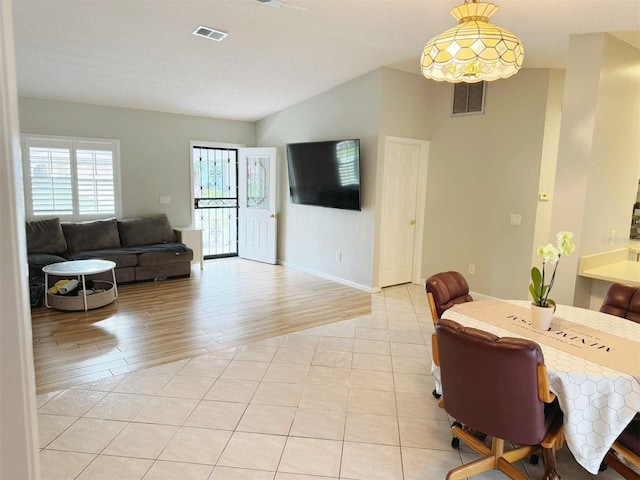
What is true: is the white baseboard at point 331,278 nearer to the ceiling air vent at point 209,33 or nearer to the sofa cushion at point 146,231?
the sofa cushion at point 146,231

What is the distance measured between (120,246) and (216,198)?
2.00 metres

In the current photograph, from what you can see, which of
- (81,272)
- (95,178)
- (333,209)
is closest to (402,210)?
(333,209)

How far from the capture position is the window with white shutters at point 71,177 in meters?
5.72

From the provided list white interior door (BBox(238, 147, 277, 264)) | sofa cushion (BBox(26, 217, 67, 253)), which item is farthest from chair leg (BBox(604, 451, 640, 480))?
sofa cushion (BBox(26, 217, 67, 253))

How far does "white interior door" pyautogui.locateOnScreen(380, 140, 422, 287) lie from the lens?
554cm

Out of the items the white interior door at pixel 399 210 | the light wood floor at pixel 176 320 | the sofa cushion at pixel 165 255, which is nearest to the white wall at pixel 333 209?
the white interior door at pixel 399 210

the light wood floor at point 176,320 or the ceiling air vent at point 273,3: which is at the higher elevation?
the ceiling air vent at point 273,3

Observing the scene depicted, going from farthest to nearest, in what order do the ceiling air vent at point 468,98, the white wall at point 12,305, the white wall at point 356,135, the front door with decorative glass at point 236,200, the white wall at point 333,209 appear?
1. the front door with decorative glass at point 236,200
2. the white wall at point 333,209
3. the white wall at point 356,135
4. the ceiling air vent at point 468,98
5. the white wall at point 12,305

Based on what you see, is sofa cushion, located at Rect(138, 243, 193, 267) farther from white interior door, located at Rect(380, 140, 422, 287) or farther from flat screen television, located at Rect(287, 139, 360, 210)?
white interior door, located at Rect(380, 140, 422, 287)

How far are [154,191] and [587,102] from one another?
5926mm

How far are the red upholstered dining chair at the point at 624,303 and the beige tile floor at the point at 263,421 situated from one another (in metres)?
1.01

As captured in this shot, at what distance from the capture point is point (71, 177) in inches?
238

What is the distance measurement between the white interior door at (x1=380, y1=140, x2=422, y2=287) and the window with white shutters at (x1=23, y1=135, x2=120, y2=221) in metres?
4.10

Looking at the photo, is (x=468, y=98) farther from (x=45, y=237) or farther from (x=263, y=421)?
(x=45, y=237)
